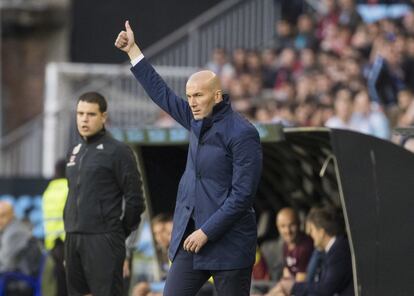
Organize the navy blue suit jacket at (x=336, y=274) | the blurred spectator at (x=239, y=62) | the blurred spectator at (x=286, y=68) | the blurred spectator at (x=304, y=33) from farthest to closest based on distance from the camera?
the blurred spectator at (x=239, y=62) → the blurred spectator at (x=304, y=33) → the blurred spectator at (x=286, y=68) → the navy blue suit jacket at (x=336, y=274)

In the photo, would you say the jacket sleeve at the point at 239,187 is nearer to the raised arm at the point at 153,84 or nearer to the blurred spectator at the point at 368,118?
the raised arm at the point at 153,84

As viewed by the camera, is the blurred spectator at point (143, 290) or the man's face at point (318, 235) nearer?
the man's face at point (318, 235)

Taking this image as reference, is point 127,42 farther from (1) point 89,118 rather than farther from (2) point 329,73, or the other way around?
(2) point 329,73

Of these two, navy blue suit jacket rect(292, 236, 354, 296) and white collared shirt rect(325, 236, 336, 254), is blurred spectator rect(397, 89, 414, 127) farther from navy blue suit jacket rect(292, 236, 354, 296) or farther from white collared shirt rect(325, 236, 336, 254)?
navy blue suit jacket rect(292, 236, 354, 296)

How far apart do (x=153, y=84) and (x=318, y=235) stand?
263 cm

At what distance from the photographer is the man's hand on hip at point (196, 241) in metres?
8.05

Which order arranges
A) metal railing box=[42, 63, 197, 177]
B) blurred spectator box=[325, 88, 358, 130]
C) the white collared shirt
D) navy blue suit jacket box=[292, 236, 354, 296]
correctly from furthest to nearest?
metal railing box=[42, 63, 197, 177], blurred spectator box=[325, 88, 358, 130], the white collared shirt, navy blue suit jacket box=[292, 236, 354, 296]

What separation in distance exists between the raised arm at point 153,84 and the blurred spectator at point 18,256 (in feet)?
15.8

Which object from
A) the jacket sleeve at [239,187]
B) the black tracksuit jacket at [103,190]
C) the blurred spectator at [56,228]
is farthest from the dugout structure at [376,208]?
the blurred spectator at [56,228]

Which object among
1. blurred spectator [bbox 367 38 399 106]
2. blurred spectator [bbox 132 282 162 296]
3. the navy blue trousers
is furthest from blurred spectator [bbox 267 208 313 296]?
blurred spectator [bbox 367 38 399 106]

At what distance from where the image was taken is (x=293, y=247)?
11.6 meters

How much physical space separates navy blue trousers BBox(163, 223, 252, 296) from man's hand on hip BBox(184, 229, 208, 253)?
18cm

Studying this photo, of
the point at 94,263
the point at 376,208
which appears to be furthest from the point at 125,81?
the point at 376,208

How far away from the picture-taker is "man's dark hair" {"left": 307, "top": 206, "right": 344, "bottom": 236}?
1073 centimetres
